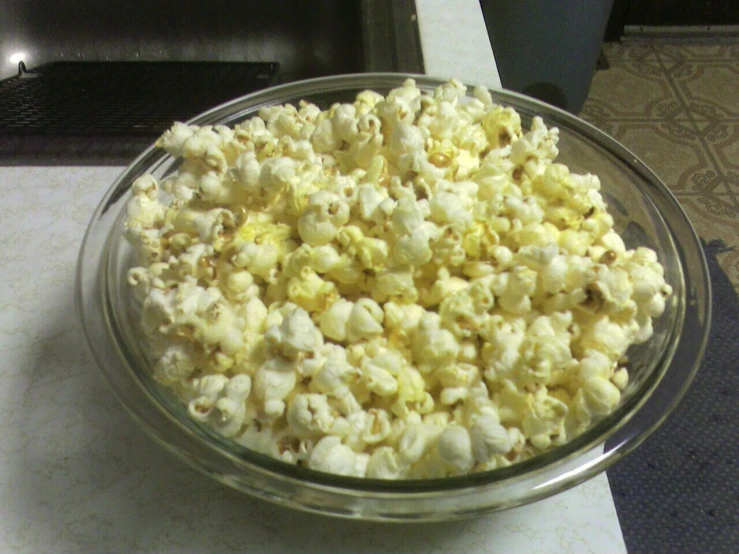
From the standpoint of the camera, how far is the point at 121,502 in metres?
0.51

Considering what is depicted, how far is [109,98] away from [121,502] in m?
0.77

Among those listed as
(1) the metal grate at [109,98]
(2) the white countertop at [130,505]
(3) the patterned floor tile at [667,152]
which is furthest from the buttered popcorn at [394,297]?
(3) the patterned floor tile at [667,152]

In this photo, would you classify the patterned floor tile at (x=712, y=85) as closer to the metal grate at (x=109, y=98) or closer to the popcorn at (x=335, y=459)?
the metal grate at (x=109, y=98)

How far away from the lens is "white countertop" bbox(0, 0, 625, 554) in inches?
19.1

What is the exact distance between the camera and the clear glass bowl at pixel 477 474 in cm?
39

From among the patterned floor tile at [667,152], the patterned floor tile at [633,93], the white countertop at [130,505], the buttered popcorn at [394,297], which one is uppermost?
the buttered popcorn at [394,297]

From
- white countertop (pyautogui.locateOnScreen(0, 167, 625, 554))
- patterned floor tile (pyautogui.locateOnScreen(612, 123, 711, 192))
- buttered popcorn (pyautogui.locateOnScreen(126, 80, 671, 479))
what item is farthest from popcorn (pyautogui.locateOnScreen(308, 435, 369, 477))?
patterned floor tile (pyautogui.locateOnScreen(612, 123, 711, 192))

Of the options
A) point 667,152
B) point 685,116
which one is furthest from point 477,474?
point 685,116

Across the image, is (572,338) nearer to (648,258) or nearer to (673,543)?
(648,258)

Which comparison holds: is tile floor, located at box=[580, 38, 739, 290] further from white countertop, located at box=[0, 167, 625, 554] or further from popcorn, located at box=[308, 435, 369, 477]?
popcorn, located at box=[308, 435, 369, 477]

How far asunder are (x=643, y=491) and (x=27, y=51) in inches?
50.1

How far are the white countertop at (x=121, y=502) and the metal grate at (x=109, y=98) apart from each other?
0.30m

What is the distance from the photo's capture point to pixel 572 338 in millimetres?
444

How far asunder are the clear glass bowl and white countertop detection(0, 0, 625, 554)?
109 mm
